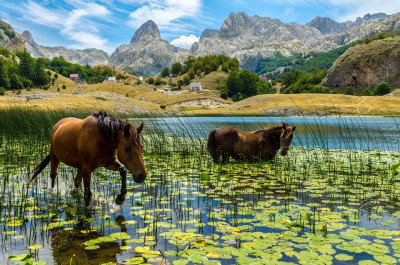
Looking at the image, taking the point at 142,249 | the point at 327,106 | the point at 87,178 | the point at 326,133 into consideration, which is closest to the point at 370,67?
the point at 327,106

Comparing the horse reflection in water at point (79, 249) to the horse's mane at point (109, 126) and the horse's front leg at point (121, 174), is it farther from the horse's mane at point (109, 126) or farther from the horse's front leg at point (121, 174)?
the horse's mane at point (109, 126)

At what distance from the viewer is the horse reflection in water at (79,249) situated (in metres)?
3.69

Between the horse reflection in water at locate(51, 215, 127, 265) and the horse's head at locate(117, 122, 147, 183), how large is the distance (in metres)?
0.86

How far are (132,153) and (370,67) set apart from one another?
10970 centimetres

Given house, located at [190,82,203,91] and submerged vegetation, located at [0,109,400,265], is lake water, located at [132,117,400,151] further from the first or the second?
house, located at [190,82,203,91]

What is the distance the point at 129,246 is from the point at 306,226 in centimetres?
257

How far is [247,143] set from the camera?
35.1 feet

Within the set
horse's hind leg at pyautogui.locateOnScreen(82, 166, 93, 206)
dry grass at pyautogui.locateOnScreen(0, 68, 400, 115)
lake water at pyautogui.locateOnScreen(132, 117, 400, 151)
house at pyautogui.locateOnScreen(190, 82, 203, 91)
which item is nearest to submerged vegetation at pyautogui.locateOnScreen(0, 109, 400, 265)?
horse's hind leg at pyautogui.locateOnScreen(82, 166, 93, 206)

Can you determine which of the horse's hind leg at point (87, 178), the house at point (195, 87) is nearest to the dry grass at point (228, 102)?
the house at point (195, 87)

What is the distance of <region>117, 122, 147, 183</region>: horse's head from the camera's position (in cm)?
499

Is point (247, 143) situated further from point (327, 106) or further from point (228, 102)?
point (228, 102)

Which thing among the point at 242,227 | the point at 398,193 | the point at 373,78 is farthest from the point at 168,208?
the point at 373,78

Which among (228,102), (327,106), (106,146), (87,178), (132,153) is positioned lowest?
(87,178)

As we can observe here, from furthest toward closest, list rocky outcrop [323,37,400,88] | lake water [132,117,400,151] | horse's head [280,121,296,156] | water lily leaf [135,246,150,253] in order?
rocky outcrop [323,37,400,88]
lake water [132,117,400,151]
horse's head [280,121,296,156]
water lily leaf [135,246,150,253]
